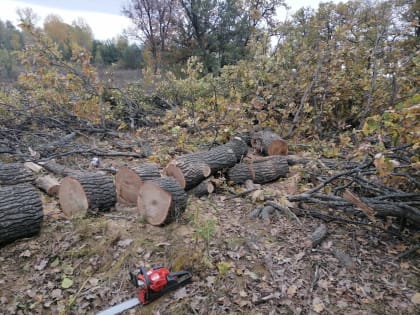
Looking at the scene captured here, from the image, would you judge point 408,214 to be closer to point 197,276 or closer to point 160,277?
point 197,276

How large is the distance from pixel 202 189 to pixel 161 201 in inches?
38.1

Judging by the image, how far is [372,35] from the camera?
6.15m

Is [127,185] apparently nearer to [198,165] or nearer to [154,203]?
[154,203]

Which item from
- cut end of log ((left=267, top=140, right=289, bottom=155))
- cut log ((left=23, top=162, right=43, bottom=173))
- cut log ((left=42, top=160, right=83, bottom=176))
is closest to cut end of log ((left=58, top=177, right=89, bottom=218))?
cut log ((left=42, top=160, right=83, bottom=176))

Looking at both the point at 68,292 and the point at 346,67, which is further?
the point at 346,67

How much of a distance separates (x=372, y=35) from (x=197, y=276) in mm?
6721

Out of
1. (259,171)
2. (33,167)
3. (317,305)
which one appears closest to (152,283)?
(317,305)

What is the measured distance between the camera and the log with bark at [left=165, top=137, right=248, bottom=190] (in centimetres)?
341

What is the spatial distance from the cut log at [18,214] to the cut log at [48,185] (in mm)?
754

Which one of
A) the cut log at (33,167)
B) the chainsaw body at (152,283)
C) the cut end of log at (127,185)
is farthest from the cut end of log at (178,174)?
the cut log at (33,167)

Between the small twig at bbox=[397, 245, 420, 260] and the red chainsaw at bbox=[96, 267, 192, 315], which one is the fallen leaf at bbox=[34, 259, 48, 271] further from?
→ the small twig at bbox=[397, 245, 420, 260]

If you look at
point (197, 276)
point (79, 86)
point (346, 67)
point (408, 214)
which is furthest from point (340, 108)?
point (79, 86)

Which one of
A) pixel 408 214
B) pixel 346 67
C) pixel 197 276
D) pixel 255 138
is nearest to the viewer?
pixel 197 276

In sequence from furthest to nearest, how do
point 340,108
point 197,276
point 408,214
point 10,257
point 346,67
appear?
point 340,108, point 346,67, point 408,214, point 10,257, point 197,276
